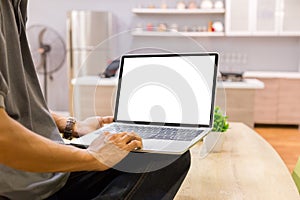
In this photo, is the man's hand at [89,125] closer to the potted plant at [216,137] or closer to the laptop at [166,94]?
the laptop at [166,94]

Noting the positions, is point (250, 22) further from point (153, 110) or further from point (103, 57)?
point (153, 110)

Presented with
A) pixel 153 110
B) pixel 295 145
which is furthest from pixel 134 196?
pixel 295 145

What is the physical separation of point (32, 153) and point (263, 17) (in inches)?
189

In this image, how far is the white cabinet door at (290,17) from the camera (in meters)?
5.05

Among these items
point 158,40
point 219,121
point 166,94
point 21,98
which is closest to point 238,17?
point 158,40

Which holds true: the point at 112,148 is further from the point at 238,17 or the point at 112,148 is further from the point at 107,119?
the point at 238,17

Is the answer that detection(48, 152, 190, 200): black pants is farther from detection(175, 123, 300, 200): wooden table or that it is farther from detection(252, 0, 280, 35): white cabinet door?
detection(252, 0, 280, 35): white cabinet door

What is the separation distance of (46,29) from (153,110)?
14.4 ft

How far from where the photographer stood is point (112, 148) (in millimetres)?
927

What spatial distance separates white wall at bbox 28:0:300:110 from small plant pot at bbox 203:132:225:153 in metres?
3.86

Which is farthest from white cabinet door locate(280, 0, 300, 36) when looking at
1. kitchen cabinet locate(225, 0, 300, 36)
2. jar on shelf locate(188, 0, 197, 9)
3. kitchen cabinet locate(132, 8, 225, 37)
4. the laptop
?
the laptop

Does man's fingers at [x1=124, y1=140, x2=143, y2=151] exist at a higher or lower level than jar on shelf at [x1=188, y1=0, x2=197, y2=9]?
lower

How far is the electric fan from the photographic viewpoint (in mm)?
5457

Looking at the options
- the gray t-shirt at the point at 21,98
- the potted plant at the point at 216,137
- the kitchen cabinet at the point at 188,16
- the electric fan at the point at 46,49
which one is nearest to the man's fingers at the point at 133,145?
the gray t-shirt at the point at 21,98
